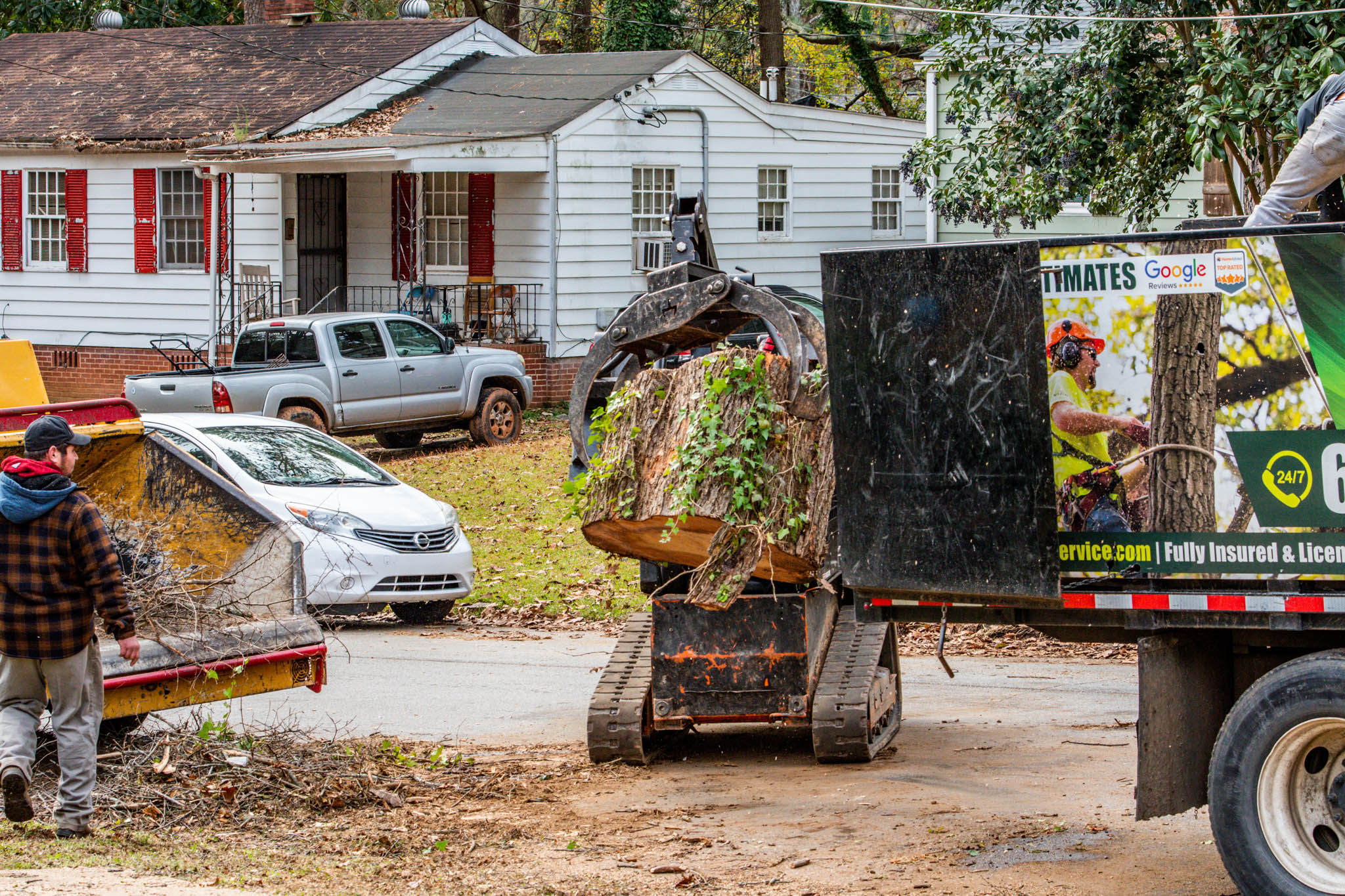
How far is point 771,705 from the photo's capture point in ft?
26.7

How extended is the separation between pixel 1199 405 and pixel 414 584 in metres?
7.94

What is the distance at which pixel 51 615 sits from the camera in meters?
6.76

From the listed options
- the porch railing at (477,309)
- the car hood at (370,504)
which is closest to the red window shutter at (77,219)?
the porch railing at (477,309)

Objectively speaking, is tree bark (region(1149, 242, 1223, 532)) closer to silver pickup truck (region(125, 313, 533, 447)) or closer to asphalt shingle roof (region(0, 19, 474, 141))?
silver pickup truck (region(125, 313, 533, 447))

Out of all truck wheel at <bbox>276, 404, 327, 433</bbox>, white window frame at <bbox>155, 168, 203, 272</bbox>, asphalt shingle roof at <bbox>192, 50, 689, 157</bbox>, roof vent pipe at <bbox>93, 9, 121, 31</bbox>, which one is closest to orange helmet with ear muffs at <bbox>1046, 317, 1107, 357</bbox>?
truck wheel at <bbox>276, 404, 327, 433</bbox>

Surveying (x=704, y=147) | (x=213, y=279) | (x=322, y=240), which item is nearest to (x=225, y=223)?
(x=213, y=279)

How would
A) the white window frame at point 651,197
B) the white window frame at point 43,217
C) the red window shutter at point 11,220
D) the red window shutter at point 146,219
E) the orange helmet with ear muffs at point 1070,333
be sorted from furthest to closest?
1. the red window shutter at point 11,220
2. the white window frame at point 43,217
3. the red window shutter at point 146,219
4. the white window frame at point 651,197
5. the orange helmet with ear muffs at point 1070,333

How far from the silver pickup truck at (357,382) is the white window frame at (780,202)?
272 inches

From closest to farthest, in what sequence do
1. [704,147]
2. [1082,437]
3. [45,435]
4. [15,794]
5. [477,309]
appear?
[1082,437] → [15,794] → [45,435] → [477,309] → [704,147]

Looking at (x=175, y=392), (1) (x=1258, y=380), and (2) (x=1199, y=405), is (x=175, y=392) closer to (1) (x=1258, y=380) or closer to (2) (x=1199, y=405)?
(2) (x=1199, y=405)

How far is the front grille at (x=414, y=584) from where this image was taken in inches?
482

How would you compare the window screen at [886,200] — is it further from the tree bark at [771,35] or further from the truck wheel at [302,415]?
the truck wheel at [302,415]

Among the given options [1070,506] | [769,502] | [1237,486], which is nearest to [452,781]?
[769,502]

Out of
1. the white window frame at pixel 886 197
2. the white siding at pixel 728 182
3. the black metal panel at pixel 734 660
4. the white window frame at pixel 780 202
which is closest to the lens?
the black metal panel at pixel 734 660
